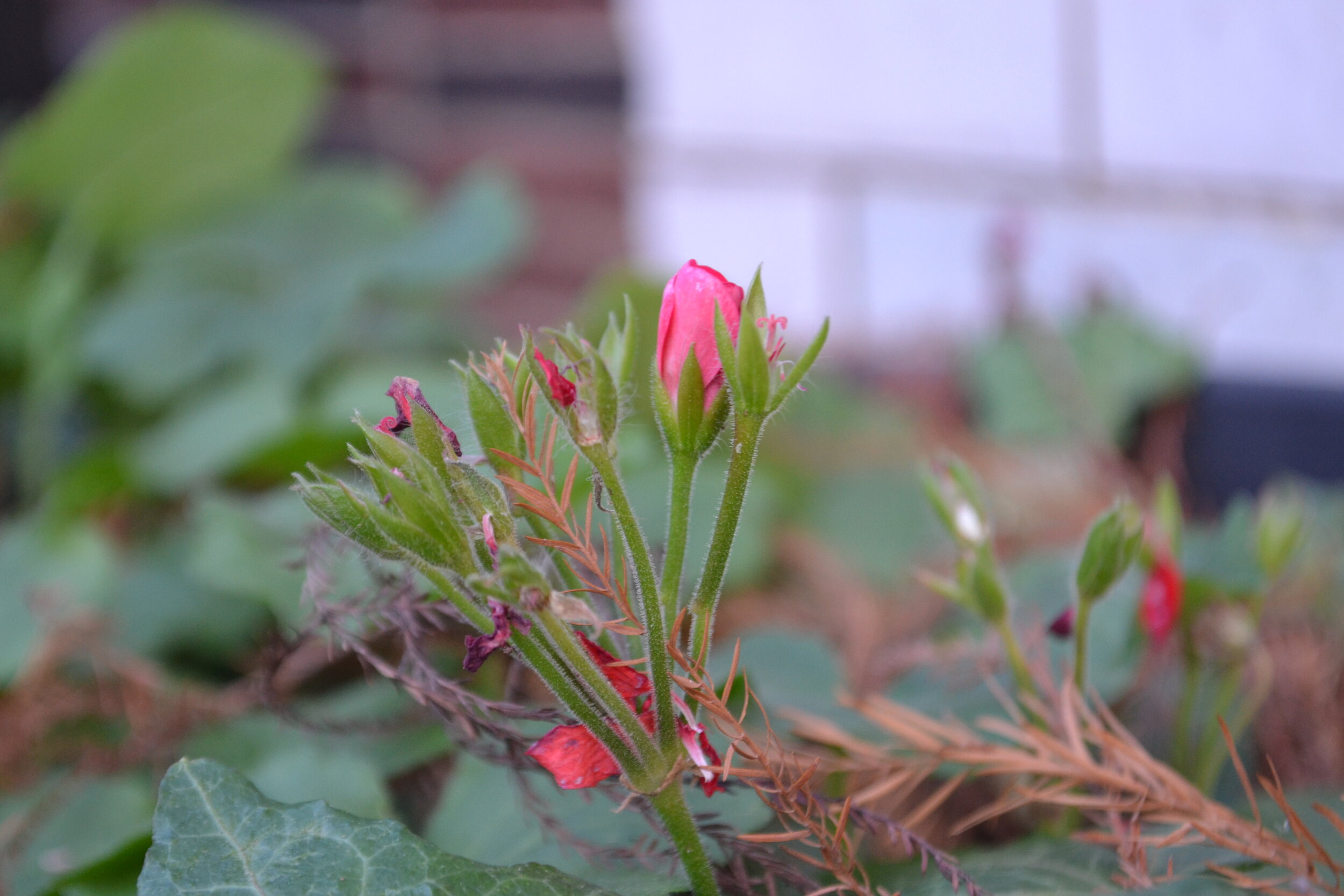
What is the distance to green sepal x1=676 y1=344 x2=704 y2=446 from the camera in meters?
0.19

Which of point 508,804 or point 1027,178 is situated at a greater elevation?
point 1027,178

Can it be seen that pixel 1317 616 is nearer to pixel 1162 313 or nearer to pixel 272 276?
pixel 1162 313

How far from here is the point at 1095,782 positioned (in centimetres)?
23

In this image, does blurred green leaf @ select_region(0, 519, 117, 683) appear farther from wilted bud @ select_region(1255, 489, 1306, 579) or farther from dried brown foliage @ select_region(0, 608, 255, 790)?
wilted bud @ select_region(1255, 489, 1306, 579)

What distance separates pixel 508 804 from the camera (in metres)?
0.27

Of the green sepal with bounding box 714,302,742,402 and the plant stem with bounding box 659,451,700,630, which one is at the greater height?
the green sepal with bounding box 714,302,742,402

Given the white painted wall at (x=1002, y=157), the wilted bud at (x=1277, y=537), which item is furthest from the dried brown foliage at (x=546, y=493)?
the white painted wall at (x=1002, y=157)

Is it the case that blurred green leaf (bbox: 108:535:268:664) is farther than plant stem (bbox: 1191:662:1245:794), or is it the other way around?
blurred green leaf (bbox: 108:535:268:664)

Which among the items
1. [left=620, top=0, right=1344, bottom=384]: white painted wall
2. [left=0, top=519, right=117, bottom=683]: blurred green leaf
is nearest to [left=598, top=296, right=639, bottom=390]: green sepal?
[left=0, top=519, right=117, bottom=683]: blurred green leaf

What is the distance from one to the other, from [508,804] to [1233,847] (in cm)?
18

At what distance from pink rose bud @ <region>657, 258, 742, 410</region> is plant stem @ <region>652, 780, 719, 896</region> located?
0.26 feet

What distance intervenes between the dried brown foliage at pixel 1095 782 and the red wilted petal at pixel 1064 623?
17 millimetres

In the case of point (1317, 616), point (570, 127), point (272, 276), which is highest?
point (570, 127)

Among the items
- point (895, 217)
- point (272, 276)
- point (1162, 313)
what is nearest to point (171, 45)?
point (272, 276)
